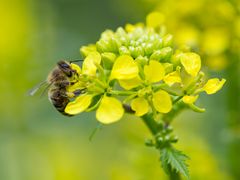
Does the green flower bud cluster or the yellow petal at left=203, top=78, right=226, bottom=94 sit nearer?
the yellow petal at left=203, top=78, right=226, bottom=94

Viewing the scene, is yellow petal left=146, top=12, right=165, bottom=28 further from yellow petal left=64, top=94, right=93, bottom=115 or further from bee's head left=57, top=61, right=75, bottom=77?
yellow petal left=64, top=94, right=93, bottom=115

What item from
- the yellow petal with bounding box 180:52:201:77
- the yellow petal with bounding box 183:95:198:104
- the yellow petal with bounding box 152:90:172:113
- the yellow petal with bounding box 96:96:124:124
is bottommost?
the yellow petal with bounding box 183:95:198:104

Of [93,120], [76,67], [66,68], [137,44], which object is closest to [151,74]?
[137,44]

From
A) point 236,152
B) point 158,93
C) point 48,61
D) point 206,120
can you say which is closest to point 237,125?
point 236,152

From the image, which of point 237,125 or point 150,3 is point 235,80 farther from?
point 150,3

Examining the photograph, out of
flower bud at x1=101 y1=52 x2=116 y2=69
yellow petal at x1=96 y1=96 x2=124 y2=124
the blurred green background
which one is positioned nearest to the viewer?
yellow petal at x1=96 y1=96 x2=124 y2=124

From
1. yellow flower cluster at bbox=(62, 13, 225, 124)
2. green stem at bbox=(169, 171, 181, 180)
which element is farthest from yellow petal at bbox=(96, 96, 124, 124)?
green stem at bbox=(169, 171, 181, 180)

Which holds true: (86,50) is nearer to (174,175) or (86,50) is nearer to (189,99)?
(189,99)
